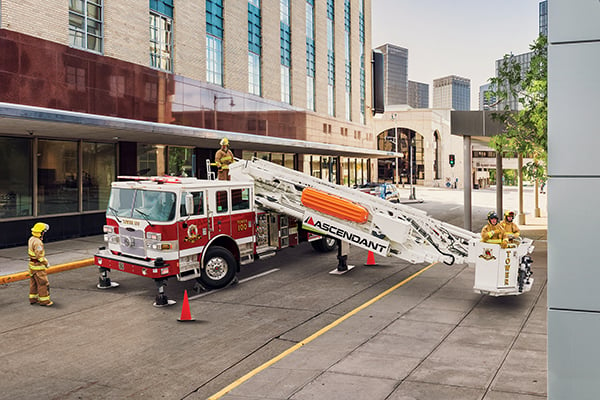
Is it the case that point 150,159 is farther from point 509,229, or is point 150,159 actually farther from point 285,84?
point 509,229

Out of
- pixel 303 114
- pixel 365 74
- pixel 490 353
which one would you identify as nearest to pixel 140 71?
pixel 303 114

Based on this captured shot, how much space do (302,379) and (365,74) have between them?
43322mm

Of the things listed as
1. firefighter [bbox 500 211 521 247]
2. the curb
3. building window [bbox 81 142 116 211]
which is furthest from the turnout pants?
building window [bbox 81 142 116 211]

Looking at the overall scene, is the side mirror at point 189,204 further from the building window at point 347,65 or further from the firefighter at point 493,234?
the building window at point 347,65

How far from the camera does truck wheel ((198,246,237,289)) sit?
12.1 metres

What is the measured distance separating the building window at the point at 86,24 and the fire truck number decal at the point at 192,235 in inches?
418

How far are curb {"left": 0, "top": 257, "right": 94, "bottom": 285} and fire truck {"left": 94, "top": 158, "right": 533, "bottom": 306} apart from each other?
7.48 feet

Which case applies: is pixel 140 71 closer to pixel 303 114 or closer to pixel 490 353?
→ pixel 303 114

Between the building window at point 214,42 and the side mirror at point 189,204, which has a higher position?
the building window at point 214,42

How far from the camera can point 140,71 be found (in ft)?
69.5

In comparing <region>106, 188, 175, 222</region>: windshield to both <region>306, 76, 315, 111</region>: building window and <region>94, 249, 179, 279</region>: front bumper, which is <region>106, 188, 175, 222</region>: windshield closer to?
<region>94, 249, 179, 279</region>: front bumper

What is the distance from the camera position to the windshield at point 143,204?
11461 mm

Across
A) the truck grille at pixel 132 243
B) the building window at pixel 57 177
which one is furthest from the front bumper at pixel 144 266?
the building window at pixel 57 177

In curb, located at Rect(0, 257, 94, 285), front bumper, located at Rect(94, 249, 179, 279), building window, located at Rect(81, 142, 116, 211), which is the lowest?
curb, located at Rect(0, 257, 94, 285)
